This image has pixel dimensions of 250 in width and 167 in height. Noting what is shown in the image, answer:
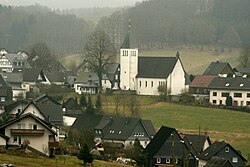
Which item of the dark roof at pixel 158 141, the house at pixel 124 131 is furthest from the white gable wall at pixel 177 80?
the dark roof at pixel 158 141

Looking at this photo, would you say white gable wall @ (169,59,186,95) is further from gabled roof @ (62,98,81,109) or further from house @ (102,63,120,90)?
gabled roof @ (62,98,81,109)

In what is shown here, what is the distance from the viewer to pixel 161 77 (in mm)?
77188

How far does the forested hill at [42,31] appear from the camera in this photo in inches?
6186

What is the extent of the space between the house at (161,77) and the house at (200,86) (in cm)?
111

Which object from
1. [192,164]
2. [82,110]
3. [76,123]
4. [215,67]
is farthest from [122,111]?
[215,67]

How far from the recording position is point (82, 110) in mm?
62219

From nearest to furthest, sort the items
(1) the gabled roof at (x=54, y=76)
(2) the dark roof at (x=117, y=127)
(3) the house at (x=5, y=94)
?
(2) the dark roof at (x=117, y=127) → (3) the house at (x=5, y=94) → (1) the gabled roof at (x=54, y=76)

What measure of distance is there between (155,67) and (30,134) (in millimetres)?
41861

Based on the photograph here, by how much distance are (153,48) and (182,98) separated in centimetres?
6709

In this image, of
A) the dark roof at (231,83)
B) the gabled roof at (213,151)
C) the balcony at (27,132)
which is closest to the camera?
the balcony at (27,132)

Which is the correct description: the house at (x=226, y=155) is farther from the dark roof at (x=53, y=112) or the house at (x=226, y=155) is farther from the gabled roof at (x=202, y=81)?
the gabled roof at (x=202, y=81)

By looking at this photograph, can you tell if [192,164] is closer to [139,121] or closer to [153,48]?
[139,121]

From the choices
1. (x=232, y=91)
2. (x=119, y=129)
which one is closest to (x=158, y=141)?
(x=119, y=129)

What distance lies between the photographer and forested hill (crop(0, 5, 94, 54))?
157 meters
